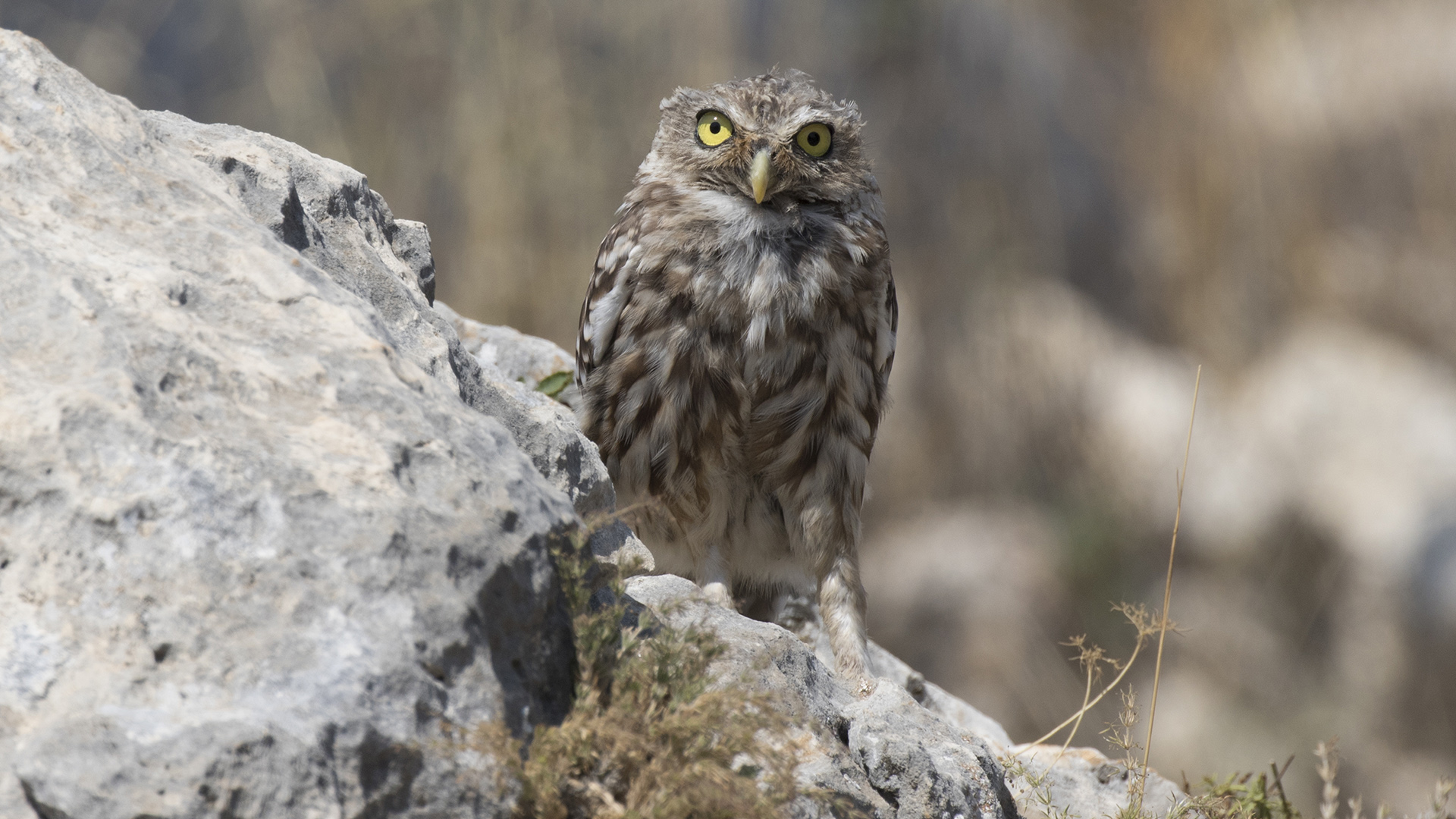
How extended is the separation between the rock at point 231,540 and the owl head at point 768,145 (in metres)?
2.02

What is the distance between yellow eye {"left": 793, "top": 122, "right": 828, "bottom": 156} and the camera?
3814mm

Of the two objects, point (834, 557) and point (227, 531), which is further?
point (834, 557)

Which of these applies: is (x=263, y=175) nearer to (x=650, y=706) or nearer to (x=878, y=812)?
(x=650, y=706)

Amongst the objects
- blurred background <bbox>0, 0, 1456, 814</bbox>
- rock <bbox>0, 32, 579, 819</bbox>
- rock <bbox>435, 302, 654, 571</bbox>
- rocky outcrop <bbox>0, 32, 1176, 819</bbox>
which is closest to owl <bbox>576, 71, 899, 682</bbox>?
rock <bbox>435, 302, 654, 571</bbox>

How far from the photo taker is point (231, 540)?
158 cm

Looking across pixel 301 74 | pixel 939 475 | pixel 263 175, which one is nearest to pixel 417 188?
pixel 301 74

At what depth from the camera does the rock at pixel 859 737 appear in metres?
2.13

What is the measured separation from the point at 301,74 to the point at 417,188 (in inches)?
38.9

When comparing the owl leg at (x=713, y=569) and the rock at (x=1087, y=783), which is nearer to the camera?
the rock at (x=1087, y=783)

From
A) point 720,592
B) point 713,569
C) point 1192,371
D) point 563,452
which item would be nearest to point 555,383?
point 713,569

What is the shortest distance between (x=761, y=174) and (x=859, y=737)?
1959 mm

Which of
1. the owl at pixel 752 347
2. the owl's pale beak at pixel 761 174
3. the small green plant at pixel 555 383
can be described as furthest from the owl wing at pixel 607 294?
the owl's pale beak at pixel 761 174

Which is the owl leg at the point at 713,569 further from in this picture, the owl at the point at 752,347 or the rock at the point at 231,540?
the rock at the point at 231,540

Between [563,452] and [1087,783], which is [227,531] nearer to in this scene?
[563,452]
